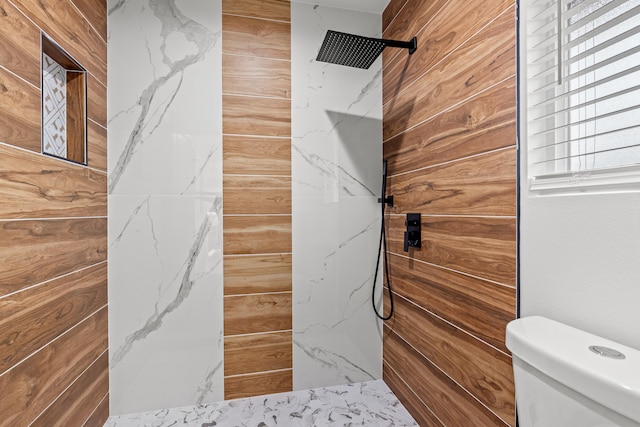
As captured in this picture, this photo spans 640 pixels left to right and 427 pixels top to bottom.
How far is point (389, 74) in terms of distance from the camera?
6.17 ft

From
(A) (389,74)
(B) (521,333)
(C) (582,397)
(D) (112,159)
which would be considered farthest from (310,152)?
(C) (582,397)

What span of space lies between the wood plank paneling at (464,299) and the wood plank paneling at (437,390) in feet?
0.84

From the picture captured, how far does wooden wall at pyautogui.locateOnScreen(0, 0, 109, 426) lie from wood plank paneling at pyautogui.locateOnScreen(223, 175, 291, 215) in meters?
0.61

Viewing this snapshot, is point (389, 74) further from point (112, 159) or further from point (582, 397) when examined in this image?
point (582, 397)

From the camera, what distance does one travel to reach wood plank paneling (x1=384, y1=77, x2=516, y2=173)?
3.37 feet

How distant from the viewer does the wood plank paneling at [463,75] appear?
103 cm

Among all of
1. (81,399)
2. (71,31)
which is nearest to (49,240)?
(81,399)

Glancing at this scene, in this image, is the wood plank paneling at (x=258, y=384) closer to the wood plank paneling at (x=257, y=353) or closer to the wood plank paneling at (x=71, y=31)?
the wood plank paneling at (x=257, y=353)

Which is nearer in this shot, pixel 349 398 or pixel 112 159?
pixel 112 159

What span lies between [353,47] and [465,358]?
1421mm

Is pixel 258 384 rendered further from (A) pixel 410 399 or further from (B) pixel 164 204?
(B) pixel 164 204

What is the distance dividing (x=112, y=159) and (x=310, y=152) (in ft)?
3.41

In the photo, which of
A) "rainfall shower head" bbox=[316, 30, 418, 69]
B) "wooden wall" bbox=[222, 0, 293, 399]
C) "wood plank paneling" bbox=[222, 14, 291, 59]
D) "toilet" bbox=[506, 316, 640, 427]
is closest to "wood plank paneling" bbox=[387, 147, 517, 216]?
"toilet" bbox=[506, 316, 640, 427]

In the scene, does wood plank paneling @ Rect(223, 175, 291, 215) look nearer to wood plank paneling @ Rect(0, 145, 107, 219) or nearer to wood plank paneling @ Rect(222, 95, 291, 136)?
wood plank paneling @ Rect(222, 95, 291, 136)
